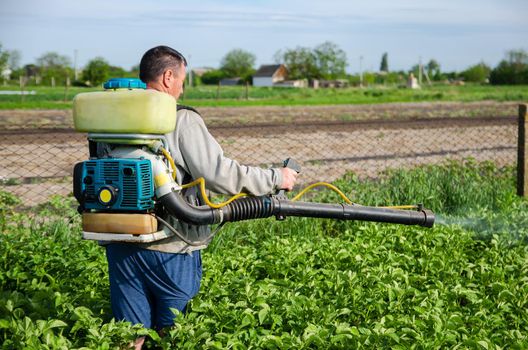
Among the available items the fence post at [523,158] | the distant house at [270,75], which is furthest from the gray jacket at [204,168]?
the distant house at [270,75]

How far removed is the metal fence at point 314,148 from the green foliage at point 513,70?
58539 mm

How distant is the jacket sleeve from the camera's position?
3240mm

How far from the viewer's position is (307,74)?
90.4 metres

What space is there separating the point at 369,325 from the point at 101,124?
6.12ft

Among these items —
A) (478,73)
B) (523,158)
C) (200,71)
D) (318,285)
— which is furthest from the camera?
(200,71)

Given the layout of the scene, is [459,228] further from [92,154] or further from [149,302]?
[92,154]

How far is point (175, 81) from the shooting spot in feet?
11.0

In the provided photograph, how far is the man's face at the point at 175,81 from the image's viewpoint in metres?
3.33

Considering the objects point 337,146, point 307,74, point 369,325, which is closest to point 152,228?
point 369,325

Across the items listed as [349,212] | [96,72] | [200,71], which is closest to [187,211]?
[349,212]

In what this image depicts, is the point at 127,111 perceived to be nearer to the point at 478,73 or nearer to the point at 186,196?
the point at 186,196

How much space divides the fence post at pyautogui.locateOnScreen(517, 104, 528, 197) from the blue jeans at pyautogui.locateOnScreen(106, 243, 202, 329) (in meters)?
5.60

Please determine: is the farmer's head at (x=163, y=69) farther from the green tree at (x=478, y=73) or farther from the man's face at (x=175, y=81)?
the green tree at (x=478, y=73)

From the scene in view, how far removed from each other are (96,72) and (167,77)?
55120 mm
